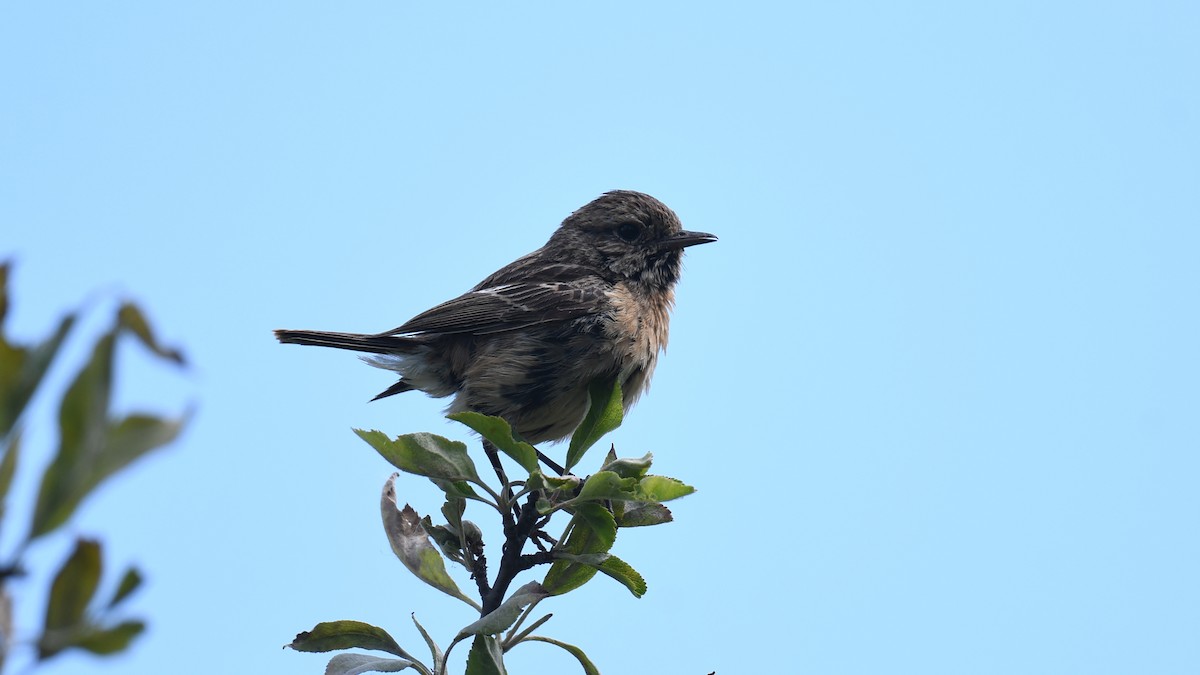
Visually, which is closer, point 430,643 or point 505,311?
point 430,643

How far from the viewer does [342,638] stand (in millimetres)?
3566

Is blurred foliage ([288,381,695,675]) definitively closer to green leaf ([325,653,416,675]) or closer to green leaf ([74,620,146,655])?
green leaf ([325,653,416,675])

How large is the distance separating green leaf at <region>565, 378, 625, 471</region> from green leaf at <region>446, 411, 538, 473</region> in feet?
1.48

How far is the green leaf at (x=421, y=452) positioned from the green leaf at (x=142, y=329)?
2.45m

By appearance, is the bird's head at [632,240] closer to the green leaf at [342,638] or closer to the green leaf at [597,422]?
the green leaf at [597,422]

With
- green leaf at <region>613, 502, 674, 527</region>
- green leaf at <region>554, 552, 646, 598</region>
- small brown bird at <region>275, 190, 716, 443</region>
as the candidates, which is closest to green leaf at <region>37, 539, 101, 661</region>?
green leaf at <region>554, 552, 646, 598</region>

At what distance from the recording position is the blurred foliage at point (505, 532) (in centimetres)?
337

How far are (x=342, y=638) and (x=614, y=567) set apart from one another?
836 mm

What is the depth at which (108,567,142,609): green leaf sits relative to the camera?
1.06m

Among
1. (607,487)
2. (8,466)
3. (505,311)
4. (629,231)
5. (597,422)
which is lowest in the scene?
(8,466)

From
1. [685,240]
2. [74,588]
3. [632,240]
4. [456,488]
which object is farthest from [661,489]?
[632,240]

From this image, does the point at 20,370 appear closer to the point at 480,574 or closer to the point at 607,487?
the point at 607,487

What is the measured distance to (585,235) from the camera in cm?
746

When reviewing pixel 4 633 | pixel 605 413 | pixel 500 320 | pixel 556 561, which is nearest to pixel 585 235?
pixel 500 320
